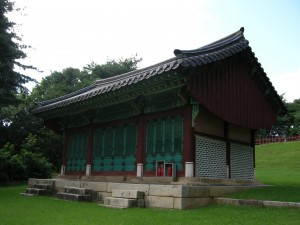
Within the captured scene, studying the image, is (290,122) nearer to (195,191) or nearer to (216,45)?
(216,45)

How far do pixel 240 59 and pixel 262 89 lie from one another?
2.09 metres

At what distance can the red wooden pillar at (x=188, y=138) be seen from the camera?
1112 centimetres

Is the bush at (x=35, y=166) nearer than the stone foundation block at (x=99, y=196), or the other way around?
the stone foundation block at (x=99, y=196)

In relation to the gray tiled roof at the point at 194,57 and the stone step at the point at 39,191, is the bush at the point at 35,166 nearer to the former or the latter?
the gray tiled roof at the point at 194,57

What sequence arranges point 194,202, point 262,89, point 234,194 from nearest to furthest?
point 194,202 < point 234,194 < point 262,89

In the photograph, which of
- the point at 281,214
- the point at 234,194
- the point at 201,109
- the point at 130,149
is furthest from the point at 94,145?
the point at 281,214

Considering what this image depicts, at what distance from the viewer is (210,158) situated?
39.5 feet

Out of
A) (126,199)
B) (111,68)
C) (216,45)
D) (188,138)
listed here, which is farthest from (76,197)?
(111,68)

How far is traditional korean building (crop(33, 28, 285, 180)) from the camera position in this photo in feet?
36.0

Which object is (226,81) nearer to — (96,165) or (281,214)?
(281,214)

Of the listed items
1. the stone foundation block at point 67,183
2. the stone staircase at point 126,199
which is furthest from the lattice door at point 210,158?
the stone foundation block at point 67,183

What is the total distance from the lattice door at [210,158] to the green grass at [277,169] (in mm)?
1546

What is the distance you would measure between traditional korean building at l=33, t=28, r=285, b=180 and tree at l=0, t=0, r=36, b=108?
2749 mm

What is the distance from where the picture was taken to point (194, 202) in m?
9.34
